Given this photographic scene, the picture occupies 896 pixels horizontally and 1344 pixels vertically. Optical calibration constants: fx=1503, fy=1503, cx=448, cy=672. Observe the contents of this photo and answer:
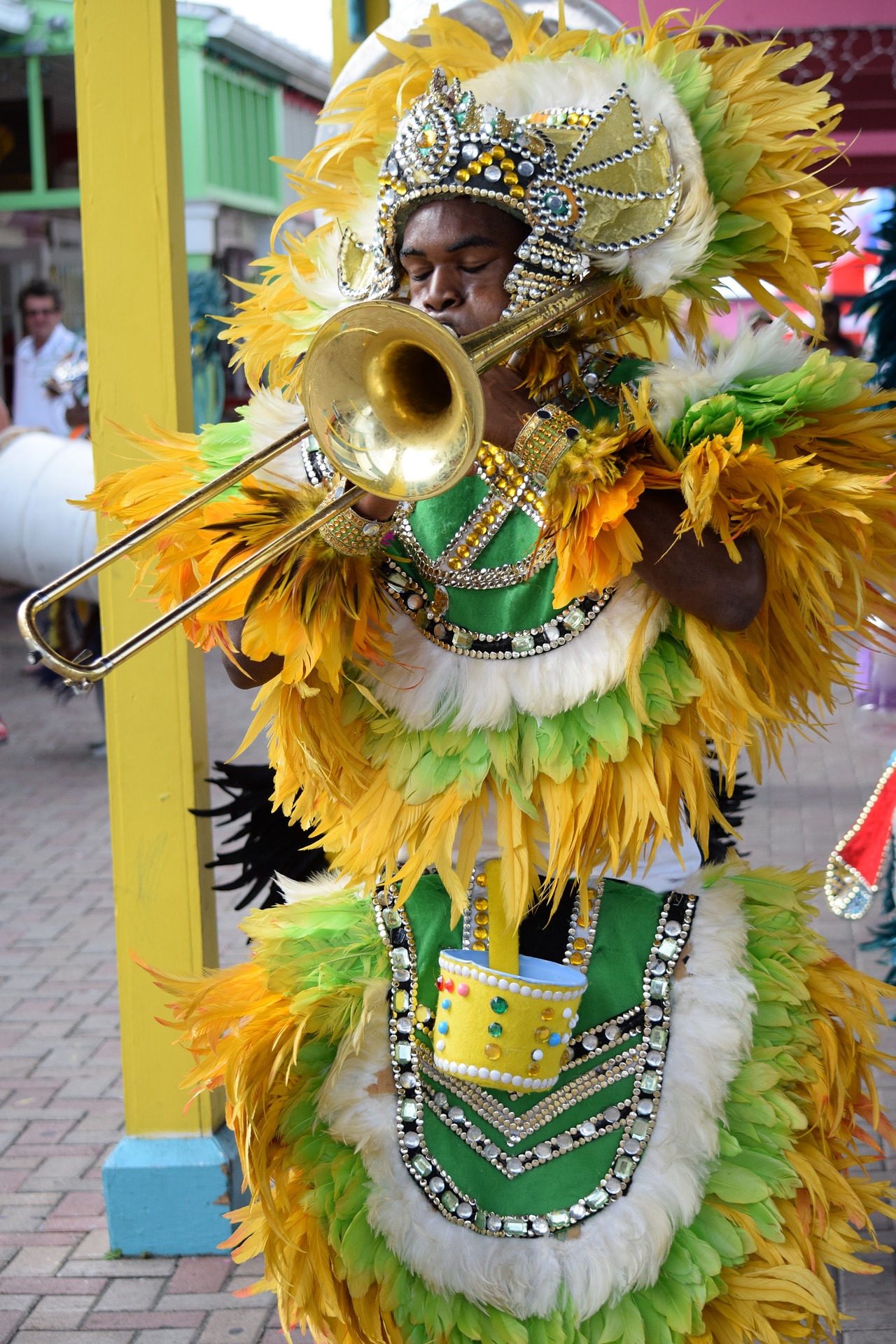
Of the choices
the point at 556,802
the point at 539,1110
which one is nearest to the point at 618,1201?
the point at 539,1110

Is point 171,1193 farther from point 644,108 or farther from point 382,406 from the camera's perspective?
point 644,108

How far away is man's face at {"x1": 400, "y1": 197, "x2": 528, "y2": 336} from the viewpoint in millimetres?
2184

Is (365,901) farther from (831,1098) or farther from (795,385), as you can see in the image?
(795,385)

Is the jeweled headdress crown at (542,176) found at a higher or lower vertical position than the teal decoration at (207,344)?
lower

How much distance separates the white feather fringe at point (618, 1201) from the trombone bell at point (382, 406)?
883mm

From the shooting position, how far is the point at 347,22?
424cm

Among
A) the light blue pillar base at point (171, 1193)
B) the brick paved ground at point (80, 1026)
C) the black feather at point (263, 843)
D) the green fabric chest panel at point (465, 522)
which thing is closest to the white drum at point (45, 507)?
the brick paved ground at point (80, 1026)

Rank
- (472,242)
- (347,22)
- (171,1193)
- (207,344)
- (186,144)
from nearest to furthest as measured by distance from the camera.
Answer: (472,242), (171,1193), (347,22), (207,344), (186,144)

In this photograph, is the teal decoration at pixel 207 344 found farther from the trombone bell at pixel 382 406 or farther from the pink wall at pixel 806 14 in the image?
the trombone bell at pixel 382 406

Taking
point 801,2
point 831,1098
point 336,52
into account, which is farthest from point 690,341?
point 801,2

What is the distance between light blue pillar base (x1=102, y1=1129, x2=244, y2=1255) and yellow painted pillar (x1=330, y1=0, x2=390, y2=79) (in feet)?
9.39

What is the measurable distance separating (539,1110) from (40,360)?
29.3 feet

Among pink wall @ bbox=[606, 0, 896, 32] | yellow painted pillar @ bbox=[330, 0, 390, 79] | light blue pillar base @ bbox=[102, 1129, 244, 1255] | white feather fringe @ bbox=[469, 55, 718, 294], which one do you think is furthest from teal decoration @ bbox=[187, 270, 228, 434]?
white feather fringe @ bbox=[469, 55, 718, 294]

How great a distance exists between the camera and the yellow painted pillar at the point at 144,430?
10.2 ft
